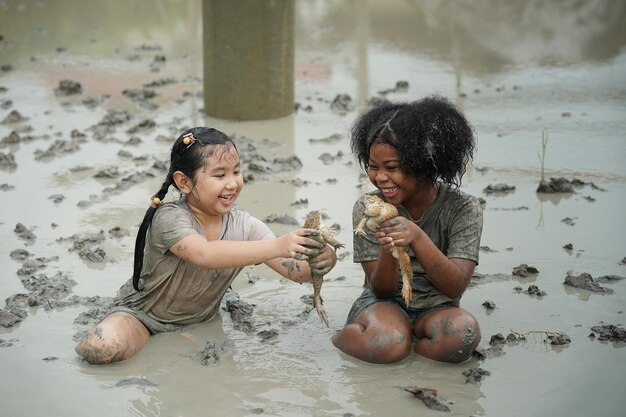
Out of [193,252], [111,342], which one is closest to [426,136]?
[193,252]

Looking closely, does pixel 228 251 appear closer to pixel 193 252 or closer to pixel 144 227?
pixel 193 252

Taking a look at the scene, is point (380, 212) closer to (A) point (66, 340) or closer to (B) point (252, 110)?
(A) point (66, 340)

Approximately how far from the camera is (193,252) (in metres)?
3.99

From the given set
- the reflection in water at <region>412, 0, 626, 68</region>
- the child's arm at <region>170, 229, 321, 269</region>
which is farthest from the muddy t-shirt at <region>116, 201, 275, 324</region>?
the reflection in water at <region>412, 0, 626, 68</region>

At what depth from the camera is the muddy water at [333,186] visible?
3.73 m

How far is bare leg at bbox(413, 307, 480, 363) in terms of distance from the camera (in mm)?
3869

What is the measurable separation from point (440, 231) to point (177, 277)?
3.77ft

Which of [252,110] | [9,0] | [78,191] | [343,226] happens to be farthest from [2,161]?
[9,0]

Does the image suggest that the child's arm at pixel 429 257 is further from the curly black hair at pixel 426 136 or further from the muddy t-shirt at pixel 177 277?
the muddy t-shirt at pixel 177 277

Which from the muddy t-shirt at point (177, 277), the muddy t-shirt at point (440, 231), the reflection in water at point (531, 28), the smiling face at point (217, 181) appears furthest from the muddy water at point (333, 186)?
the smiling face at point (217, 181)

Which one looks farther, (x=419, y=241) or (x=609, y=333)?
(x=609, y=333)

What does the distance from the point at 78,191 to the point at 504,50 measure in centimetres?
533

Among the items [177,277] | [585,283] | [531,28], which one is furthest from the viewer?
[531,28]

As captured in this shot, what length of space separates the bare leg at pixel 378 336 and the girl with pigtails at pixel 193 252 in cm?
29
